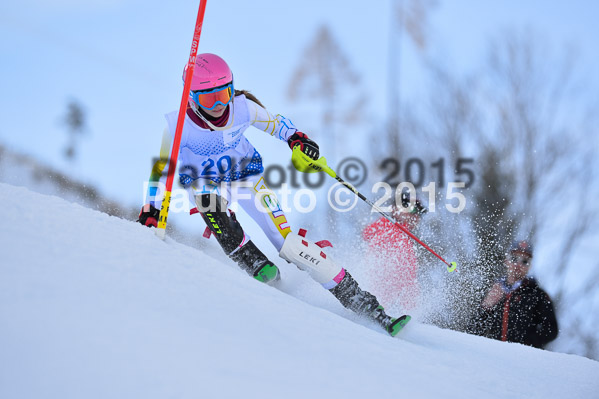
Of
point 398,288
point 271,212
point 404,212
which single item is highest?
point 404,212

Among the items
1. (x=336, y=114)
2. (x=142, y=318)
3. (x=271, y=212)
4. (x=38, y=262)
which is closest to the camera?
(x=142, y=318)

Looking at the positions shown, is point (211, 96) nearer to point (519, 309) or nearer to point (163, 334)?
point (163, 334)

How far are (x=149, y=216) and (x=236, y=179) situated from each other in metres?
0.72

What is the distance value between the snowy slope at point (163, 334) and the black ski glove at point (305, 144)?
120cm

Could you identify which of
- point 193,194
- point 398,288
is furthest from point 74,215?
point 398,288

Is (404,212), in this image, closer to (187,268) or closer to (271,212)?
(271,212)

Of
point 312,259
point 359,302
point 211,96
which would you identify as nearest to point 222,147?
point 211,96

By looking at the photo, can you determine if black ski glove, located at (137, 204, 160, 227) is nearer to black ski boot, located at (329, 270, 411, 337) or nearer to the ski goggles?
A: the ski goggles

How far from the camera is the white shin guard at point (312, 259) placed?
3629mm

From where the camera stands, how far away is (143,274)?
91.2 inches

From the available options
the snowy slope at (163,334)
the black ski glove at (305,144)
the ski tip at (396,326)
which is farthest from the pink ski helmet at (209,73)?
the ski tip at (396,326)

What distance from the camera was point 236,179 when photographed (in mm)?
3879

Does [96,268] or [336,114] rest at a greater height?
[336,114]

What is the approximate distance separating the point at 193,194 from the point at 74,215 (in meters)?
1.27
